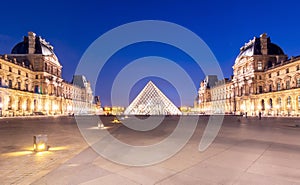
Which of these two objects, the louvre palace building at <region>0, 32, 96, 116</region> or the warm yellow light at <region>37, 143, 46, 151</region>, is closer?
the warm yellow light at <region>37, 143, 46, 151</region>

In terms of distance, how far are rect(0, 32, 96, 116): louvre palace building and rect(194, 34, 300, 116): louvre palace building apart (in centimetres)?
5872

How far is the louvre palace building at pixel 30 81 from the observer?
50.9 metres

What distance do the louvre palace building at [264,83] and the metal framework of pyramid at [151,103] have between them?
24.6m

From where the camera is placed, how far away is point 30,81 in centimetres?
6538

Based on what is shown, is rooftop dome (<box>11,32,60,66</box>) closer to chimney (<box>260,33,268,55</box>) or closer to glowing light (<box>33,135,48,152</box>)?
glowing light (<box>33,135,48,152</box>)

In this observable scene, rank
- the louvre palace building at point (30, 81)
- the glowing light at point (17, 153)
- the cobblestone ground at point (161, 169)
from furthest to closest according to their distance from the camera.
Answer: the louvre palace building at point (30, 81) < the glowing light at point (17, 153) < the cobblestone ground at point (161, 169)

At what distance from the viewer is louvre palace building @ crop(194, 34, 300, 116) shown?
50378mm

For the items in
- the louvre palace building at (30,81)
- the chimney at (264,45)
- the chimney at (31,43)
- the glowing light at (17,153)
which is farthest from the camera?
the chimney at (264,45)

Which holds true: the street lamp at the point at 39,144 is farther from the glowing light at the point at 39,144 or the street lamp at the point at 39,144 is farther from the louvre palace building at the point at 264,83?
the louvre palace building at the point at 264,83

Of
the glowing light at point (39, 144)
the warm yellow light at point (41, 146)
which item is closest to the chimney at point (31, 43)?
the glowing light at point (39, 144)

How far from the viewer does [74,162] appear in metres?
5.39

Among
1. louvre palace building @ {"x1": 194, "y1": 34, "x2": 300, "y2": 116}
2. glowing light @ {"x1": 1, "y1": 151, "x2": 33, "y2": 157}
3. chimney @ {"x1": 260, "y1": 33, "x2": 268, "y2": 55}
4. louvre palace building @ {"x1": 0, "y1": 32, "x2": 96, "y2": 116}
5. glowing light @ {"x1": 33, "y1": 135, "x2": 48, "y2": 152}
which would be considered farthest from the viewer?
chimney @ {"x1": 260, "y1": 33, "x2": 268, "y2": 55}

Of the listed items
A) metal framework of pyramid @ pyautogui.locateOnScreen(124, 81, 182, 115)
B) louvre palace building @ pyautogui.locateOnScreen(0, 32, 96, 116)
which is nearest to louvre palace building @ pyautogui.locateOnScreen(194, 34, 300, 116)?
metal framework of pyramid @ pyautogui.locateOnScreen(124, 81, 182, 115)

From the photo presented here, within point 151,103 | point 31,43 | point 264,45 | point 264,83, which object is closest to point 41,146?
point 151,103
